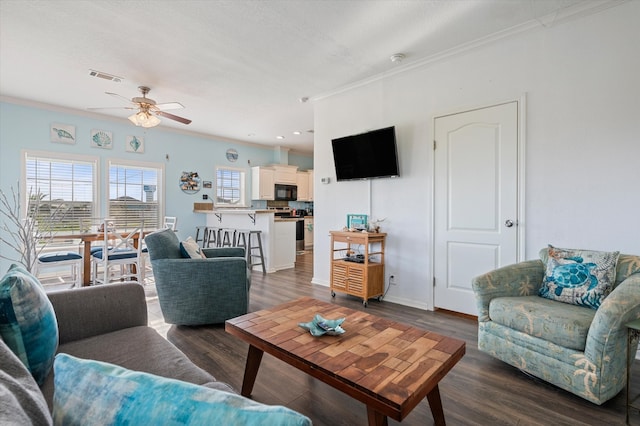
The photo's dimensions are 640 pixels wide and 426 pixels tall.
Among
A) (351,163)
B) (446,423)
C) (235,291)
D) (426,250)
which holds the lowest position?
(446,423)

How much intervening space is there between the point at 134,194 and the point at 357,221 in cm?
449

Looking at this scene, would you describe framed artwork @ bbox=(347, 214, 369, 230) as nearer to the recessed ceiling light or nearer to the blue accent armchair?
the blue accent armchair

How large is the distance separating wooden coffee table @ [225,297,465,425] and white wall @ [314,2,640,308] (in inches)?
71.8

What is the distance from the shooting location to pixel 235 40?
3.04 metres

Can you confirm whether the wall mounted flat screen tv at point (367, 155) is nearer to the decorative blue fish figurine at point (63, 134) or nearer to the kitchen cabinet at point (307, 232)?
the kitchen cabinet at point (307, 232)

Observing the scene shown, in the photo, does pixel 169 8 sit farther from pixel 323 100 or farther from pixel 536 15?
pixel 536 15

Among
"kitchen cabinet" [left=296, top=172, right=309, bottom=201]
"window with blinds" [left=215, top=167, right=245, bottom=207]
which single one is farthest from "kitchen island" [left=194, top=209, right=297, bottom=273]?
"kitchen cabinet" [left=296, top=172, right=309, bottom=201]

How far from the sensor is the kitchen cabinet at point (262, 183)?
7.66m

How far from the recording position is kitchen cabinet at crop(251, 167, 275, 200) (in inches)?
302

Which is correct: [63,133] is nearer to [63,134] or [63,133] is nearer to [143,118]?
[63,134]

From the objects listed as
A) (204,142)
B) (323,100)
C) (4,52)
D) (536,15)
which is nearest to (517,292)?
(536,15)

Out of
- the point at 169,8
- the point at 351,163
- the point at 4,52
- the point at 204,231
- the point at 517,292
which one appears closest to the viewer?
the point at 517,292

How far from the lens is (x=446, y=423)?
1.66m

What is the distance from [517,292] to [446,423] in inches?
47.3
